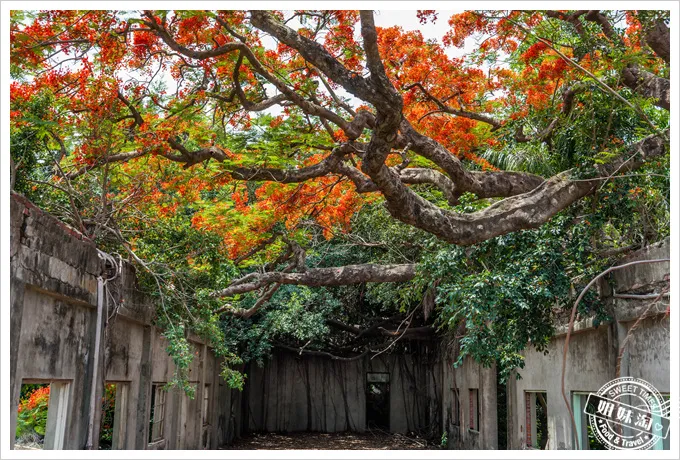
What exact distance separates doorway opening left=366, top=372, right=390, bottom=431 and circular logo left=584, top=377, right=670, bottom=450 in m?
12.1

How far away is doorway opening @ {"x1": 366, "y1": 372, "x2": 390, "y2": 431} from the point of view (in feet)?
60.2

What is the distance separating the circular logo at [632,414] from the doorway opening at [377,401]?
1214 cm

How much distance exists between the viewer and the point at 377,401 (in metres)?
19.1

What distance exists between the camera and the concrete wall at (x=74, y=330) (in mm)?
4836

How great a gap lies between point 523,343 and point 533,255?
92 cm

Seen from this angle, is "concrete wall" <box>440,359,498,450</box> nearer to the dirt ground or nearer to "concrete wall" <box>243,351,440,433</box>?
the dirt ground

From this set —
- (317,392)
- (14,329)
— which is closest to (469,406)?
(317,392)

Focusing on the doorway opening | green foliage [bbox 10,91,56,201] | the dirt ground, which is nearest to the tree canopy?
green foliage [bbox 10,91,56,201]

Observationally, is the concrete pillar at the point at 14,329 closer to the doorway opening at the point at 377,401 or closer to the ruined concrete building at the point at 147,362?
the ruined concrete building at the point at 147,362

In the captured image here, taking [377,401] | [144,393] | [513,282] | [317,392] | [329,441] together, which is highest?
[513,282]

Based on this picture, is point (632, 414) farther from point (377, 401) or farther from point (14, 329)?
point (377, 401)

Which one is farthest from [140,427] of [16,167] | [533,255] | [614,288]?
[614,288]

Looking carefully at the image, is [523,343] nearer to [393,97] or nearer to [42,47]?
[393,97]

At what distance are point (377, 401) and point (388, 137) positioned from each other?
48.9 ft
